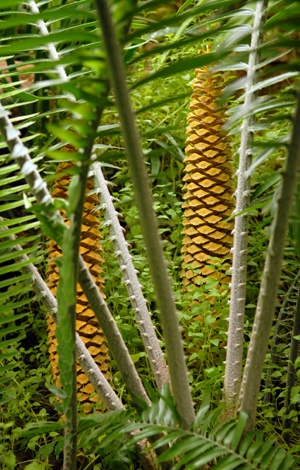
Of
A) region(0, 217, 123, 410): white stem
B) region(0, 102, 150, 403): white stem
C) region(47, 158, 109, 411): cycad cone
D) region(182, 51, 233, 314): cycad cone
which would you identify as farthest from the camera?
region(182, 51, 233, 314): cycad cone

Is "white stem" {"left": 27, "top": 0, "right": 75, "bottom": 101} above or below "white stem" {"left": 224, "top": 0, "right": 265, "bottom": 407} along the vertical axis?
above

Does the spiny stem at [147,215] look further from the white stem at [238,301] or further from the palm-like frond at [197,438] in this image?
the white stem at [238,301]

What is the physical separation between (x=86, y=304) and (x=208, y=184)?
47 cm

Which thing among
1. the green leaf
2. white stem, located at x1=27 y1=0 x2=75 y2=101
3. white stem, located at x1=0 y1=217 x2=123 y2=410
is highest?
white stem, located at x1=27 y1=0 x2=75 y2=101

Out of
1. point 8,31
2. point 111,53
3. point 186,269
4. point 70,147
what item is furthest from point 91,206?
point 111,53

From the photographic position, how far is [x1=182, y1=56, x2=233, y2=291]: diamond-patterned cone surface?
135cm

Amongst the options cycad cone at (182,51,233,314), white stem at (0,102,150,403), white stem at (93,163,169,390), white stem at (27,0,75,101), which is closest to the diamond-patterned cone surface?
cycad cone at (182,51,233,314)

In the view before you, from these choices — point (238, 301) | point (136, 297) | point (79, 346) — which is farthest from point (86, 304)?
point (238, 301)

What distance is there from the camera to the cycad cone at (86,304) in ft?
3.89

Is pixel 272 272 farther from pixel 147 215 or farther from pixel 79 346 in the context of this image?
pixel 79 346

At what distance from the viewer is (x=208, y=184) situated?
1354 millimetres

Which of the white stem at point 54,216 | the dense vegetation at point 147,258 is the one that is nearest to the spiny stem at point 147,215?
the dense vegetation at point 147,258

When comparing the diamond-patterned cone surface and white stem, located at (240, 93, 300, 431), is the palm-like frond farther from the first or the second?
the diamond-patterned cone surface

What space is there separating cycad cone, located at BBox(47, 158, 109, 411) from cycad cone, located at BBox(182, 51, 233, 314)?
0.95 ft
